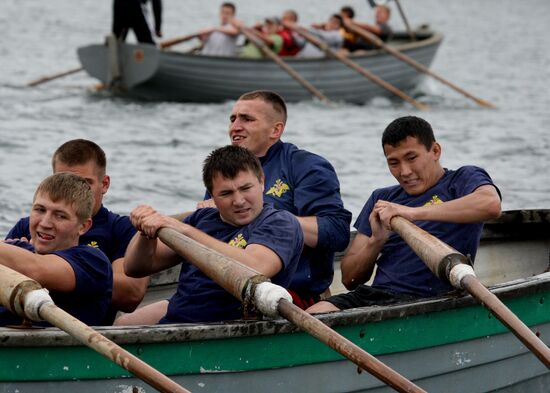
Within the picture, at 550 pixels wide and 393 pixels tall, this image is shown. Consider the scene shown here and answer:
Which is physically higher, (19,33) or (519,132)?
(19,33)

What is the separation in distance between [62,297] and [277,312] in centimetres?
90

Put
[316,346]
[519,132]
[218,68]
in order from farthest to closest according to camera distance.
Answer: [519,132]
[218,68]
[316,346]

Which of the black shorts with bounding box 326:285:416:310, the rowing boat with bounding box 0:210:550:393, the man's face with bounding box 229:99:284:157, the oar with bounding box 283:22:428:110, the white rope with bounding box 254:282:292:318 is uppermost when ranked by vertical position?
the oar with bounding box 283:22:428:110

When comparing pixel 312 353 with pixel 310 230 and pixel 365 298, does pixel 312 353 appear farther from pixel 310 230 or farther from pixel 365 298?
pixel 310 230

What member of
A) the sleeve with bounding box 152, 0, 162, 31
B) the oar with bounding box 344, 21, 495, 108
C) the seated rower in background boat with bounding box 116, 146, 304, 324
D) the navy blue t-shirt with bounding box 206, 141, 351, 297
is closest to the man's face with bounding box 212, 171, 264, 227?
the seated rower in background boat with bounding box 116, 146, 304, 324

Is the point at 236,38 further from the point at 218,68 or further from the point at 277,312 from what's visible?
the point at 277,312

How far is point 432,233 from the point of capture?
5.92 meters

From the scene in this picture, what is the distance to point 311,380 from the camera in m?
5.27

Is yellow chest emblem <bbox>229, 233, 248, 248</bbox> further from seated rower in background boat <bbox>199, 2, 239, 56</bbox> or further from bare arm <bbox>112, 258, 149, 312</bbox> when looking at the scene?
seated rower in background boat <bbox>199, 2, 239, 56</bbox>

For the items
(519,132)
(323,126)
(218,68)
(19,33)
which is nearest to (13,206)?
(218,68)

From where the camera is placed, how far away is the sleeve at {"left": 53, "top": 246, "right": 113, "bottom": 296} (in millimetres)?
4965

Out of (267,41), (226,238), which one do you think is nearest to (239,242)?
(226,238)

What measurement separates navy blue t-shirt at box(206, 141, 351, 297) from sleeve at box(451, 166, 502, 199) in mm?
605

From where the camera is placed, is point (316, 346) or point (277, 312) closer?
point (277, 312)
